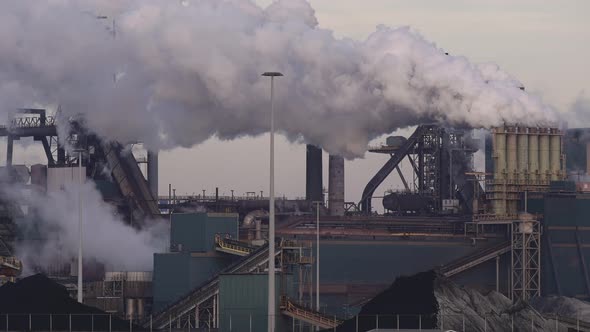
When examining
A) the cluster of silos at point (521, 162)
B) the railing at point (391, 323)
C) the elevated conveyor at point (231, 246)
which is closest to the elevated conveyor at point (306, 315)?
the railing at point (391, 323)

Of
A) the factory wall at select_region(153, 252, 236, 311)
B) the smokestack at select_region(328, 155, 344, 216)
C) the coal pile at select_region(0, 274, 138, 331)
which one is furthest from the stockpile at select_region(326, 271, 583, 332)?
the smokestack at select_region(328, 155, 344, 216)

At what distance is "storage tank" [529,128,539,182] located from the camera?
493 ft

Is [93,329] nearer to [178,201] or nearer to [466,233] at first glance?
[466,233]

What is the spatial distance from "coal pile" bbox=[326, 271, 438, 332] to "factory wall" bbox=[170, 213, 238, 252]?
47244 mm

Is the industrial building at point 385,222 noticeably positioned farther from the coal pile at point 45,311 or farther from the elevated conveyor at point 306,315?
the coal pile at point 45,311

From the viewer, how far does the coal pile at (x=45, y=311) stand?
95062 millimetres

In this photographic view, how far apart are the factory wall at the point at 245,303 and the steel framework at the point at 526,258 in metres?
50.8

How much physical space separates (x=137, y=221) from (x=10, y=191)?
1433 centimetres

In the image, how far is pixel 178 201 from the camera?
623ft

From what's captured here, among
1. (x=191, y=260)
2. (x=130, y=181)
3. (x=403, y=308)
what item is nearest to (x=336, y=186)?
(x=130, y=181)

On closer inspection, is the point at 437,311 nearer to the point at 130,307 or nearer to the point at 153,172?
the point at 130,307

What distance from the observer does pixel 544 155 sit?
153 m

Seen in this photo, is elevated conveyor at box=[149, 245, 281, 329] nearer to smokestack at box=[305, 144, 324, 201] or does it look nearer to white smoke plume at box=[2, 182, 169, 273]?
white smoke plume at box=[2, 182, 169, 273]

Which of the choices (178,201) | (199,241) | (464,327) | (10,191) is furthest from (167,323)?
(178,201)
